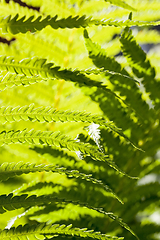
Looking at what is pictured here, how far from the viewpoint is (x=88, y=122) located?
71cm

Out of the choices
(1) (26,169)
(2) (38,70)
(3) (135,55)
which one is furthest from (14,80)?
(3) (135,55)

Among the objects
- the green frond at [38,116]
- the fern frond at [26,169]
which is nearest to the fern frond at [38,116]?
the green frond at [38,116]

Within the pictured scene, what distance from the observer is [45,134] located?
56cm

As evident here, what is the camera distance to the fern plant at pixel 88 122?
0.55 m

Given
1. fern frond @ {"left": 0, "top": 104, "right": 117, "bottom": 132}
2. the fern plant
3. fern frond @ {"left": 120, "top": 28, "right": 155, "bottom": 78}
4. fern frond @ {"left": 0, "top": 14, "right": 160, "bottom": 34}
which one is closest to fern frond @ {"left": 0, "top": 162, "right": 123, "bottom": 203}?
the fern plant

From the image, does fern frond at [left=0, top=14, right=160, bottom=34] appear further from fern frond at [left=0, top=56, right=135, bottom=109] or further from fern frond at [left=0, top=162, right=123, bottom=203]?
fern frond at [left=0, top=162, right=123, bottom=203]

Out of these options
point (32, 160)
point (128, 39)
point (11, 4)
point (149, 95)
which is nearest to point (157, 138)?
point (149, 95)

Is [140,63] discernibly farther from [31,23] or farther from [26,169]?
[26,169]

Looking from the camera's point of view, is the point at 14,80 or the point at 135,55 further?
the point at 135,55

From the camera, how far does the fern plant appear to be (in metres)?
0.55

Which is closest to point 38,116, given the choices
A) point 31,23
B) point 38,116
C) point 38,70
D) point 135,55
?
point 38,116

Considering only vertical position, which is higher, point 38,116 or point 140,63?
point 140,63

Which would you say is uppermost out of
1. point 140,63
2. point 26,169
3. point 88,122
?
point 140,63

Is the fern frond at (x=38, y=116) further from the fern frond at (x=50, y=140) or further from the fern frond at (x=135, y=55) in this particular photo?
the fern frond at (x=135, y=55)
